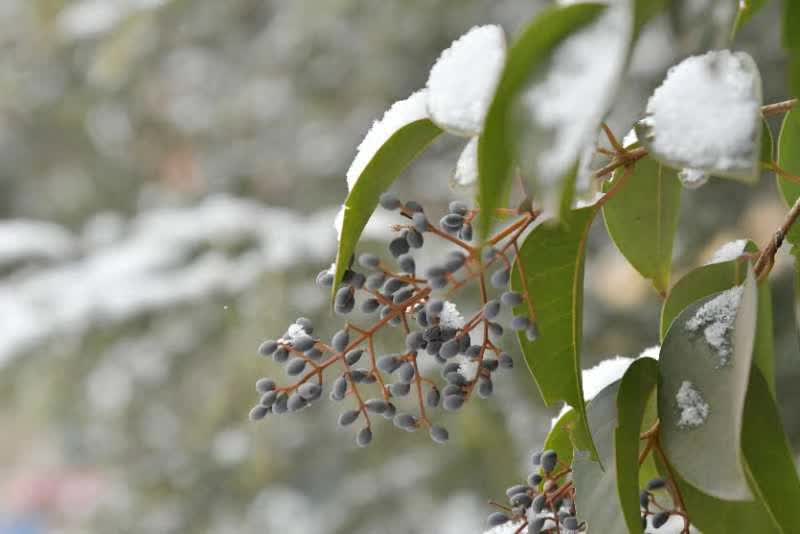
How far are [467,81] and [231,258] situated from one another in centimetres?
156

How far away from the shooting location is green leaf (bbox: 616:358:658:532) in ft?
1.38

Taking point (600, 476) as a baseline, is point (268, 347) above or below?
above

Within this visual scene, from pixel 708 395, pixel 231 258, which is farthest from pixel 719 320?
pixel 231 258

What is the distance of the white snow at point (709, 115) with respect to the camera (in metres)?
0.34

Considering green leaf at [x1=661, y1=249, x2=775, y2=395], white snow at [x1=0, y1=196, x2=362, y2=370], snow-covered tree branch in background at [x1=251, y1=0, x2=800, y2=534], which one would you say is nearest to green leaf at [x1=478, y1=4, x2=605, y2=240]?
snow-covered tree branch in background at [x1=251, y1=0, x2=800, y2=534]

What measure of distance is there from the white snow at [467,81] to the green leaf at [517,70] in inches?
2.8

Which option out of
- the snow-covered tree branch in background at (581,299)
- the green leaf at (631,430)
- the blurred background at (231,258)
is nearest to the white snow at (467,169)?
the snow-covered tree branch in background at (581,299)

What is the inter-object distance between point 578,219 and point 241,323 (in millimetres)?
1461

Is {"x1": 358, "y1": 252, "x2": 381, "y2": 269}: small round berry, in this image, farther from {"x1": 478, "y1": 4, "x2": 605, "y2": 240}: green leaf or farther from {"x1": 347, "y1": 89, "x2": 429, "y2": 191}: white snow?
{"x1": 478, "y1": 4, "x2": 605, "y2": 240}: green leaf

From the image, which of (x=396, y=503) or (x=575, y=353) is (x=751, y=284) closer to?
(x=575, y=353)

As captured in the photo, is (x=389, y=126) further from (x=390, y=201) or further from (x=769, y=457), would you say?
(x=769, y=457)

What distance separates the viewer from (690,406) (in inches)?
17.1

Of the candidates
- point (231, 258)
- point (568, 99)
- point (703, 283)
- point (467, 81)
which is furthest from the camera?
point (231, 258)

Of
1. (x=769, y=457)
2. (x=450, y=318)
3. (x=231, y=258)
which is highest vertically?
(x=231, y=258)
